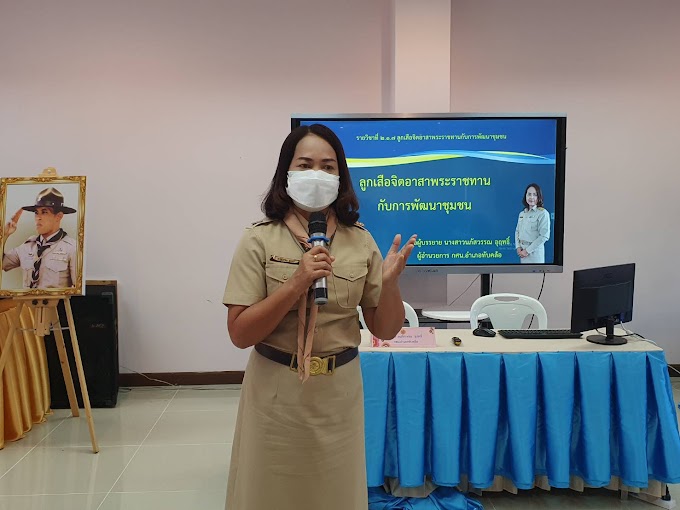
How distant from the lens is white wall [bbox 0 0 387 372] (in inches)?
166

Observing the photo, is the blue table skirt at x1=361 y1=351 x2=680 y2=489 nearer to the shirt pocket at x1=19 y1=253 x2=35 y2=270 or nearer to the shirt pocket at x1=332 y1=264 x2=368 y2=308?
the shirt pocket at x1=332 y1=264 x2=368 y2=308

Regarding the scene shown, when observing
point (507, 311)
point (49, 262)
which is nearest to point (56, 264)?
point (49, 262)

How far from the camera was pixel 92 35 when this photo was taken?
4.20 meters

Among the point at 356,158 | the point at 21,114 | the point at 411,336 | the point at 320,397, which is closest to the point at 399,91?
the point at 356,158

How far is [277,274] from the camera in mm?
1310

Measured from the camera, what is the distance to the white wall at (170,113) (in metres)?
4.21

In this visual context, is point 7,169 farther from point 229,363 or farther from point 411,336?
point 411,336

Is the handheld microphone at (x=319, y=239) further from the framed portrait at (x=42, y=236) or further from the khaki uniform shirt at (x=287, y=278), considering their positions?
the framed portrait at (x=42, y=236)

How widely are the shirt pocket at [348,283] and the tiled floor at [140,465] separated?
1737mm

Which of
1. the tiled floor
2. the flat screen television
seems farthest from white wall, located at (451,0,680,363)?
the tiled floor

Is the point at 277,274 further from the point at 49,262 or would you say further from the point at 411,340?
the point at 49,262

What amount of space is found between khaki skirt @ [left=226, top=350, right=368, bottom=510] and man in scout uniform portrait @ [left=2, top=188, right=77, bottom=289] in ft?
7.54

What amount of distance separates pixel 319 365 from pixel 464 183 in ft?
9.42

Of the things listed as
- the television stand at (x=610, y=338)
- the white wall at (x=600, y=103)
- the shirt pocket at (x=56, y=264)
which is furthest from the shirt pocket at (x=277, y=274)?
the white wall at (x=600, y=103)
